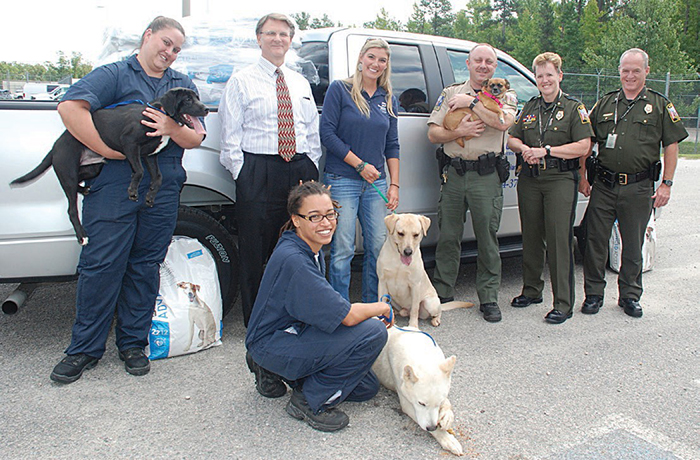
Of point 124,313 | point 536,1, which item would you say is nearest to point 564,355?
point 124,313

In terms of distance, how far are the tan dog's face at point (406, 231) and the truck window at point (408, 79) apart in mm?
959

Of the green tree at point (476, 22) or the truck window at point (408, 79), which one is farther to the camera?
the green tree at point (476, 22)

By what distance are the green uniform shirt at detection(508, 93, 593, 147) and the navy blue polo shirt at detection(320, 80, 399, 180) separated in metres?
1.10

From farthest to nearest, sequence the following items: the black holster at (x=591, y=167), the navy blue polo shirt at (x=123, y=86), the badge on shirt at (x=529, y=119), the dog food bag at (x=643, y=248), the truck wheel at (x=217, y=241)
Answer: the dog food bag at (x=643, y=248)
the black holster at (x=591, y=167)
the badge on shirt at (x=529, y=119)
the truck wheel at (x=217, y=241)
the navy blue polo shirt at (x=123, y=86)

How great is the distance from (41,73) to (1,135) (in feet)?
227

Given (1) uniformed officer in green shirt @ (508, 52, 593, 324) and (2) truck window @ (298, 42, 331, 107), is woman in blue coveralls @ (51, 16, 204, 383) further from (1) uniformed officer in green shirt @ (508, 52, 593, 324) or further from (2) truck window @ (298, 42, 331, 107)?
(1) uniformed officer in green shirt @ (508, 52, 593, 324)

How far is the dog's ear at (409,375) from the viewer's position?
2.45 m

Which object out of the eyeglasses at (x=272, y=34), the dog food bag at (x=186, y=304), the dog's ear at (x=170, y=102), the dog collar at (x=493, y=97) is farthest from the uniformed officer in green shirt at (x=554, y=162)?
the dog's ear at (x=170, y=102)

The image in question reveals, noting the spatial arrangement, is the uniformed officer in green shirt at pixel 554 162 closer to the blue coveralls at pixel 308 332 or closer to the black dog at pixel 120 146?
the blue coveralls at pixel 308 332

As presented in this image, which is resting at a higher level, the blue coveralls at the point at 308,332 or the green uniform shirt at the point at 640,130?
the green uniform shirt at the point at 640,130

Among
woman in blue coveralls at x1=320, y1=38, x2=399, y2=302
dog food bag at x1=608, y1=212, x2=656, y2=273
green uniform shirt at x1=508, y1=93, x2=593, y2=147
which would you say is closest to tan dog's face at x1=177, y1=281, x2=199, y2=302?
woman in blue coveralls at x1=320, y1=38, x2=399, y2=302

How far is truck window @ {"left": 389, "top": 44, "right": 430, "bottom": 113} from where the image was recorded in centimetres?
421

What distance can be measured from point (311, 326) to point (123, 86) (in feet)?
5.30

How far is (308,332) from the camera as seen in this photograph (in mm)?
2598
